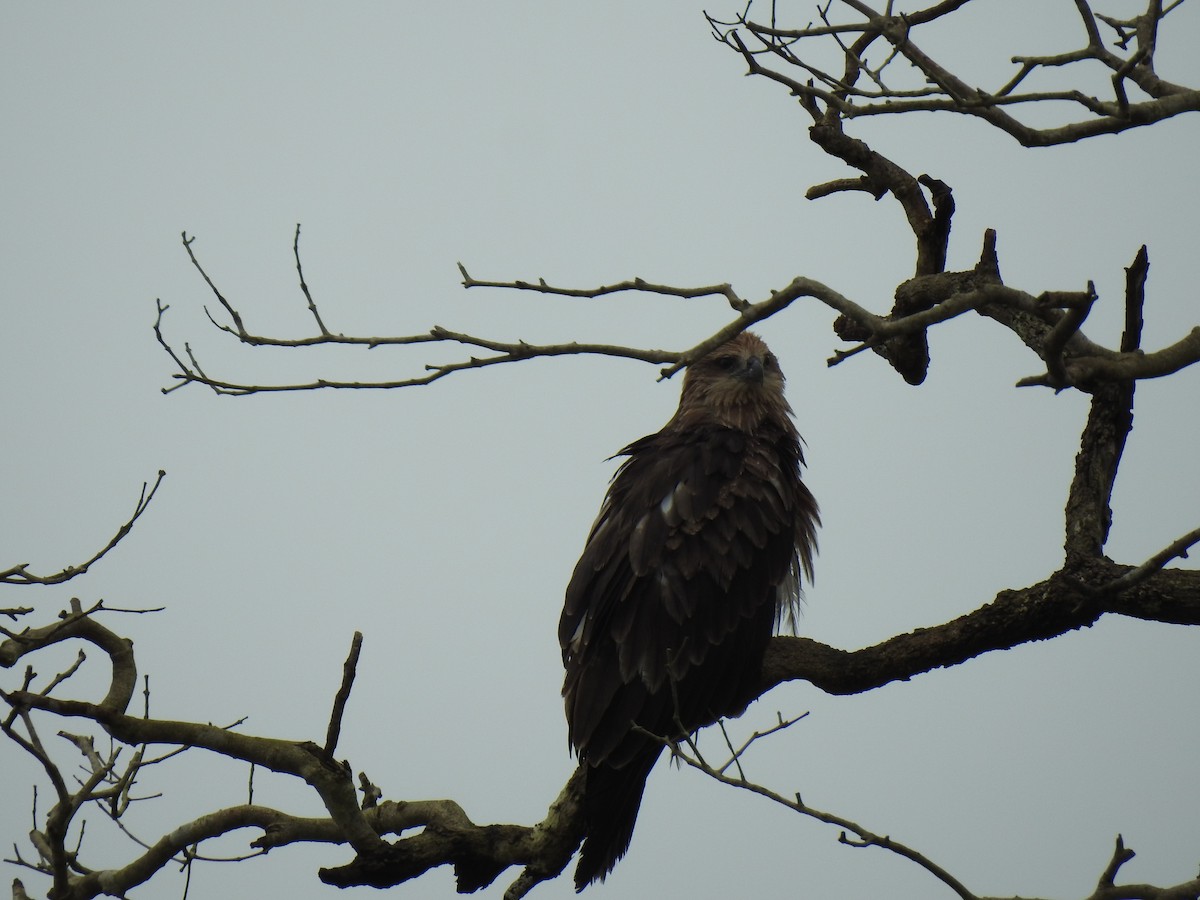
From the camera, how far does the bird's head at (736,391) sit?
7.20m

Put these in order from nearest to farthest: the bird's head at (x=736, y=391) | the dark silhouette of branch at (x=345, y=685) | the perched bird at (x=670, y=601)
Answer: the dark silhouette of branch at (x=345, y=685), the perched bird at (x=670, y=601), the bird's head at (x=736, y=391)

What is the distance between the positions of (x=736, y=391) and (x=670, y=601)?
82.8 inches

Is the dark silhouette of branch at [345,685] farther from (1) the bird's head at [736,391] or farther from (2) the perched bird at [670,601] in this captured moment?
(1) the bird's head at [736,391]

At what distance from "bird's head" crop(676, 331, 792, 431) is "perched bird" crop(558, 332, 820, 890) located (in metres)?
0.85

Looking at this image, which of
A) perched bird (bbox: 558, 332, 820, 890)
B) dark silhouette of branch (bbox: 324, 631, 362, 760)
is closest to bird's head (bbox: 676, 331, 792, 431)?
perched bird (bbox: 558, 332, 820, 890)

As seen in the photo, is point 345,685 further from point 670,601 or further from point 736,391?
point 736,391

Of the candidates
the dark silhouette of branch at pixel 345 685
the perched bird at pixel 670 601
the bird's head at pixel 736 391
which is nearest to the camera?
the dark silhouette of branch at pixel 345 685

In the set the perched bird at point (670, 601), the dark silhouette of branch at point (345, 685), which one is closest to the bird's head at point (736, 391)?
the perched bird at point (670, 601)

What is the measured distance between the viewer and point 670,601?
5.54m

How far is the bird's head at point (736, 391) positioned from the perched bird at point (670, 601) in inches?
33.7

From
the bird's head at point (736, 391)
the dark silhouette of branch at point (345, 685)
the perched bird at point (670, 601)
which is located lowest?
A: the dark silhouette of branch at point (345, 685)

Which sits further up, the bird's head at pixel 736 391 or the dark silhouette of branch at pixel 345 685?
the bird's head at pixel 736 391

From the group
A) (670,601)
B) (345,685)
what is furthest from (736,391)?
(345,685)

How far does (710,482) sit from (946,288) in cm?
150
